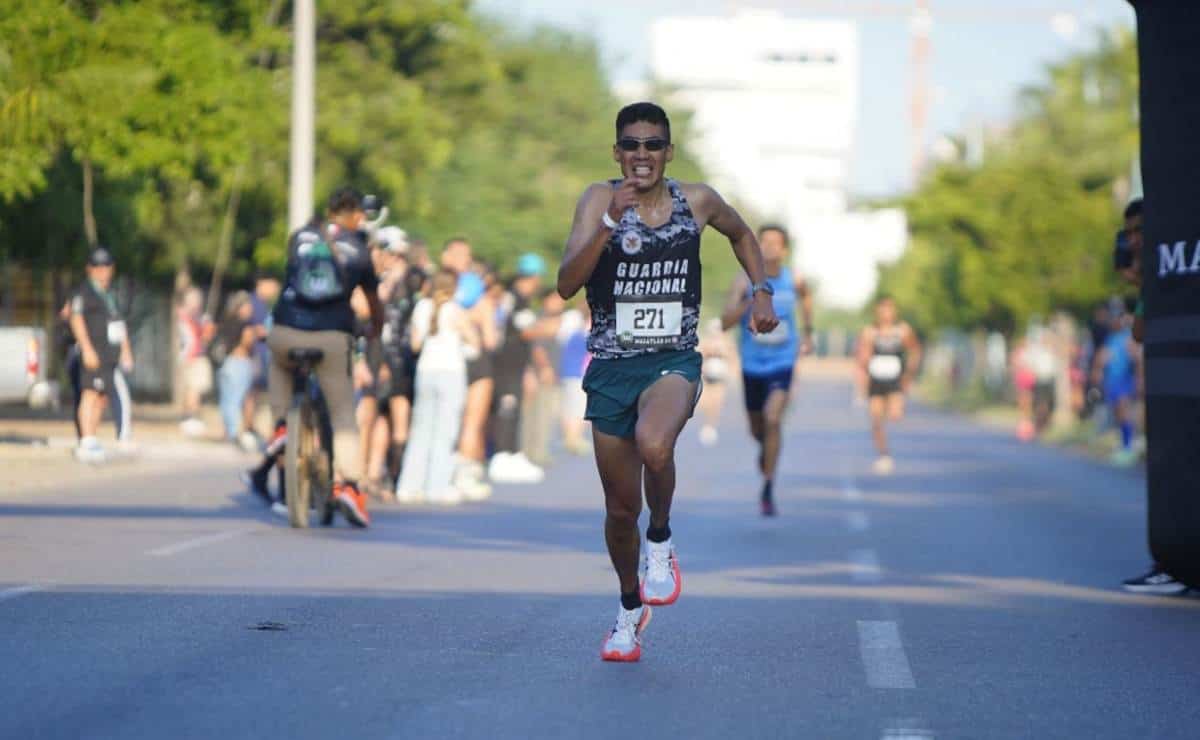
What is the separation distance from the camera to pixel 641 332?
827 cm

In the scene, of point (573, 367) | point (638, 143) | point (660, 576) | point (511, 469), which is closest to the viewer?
point (638, 143)

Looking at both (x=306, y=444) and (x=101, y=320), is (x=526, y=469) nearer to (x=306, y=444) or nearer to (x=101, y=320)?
(x=101, y=320)

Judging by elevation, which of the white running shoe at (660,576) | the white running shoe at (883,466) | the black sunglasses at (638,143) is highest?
the black sunglasses at (638,143)

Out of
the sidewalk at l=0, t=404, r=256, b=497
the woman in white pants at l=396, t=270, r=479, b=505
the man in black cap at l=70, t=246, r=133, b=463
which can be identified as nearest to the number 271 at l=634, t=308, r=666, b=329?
the woman in white pants at l=396, t=270, r=479, b=505

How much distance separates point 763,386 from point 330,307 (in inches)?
165

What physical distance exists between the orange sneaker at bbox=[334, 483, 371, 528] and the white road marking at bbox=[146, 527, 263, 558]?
1.85 ft

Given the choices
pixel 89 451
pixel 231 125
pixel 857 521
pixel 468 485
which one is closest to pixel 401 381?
pixel 468 485

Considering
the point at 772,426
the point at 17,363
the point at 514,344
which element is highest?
the point at 514,344

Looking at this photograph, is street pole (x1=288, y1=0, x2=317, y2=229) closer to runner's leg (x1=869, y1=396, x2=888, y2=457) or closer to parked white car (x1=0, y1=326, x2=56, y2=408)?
parked white car (x1=0, y1=326, x2=56, y2=408)

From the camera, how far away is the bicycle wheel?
13383 mm

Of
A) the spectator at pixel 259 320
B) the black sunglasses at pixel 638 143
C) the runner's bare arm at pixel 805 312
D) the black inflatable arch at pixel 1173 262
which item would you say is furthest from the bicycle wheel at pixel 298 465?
the spectator at pixel 259 320

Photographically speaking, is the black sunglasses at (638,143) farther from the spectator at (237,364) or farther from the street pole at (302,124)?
the street pole at (302,124)

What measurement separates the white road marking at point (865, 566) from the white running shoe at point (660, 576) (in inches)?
135

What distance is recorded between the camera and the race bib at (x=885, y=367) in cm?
2364
